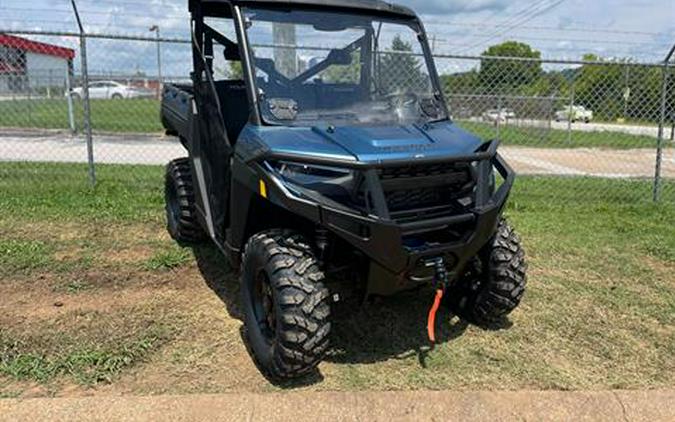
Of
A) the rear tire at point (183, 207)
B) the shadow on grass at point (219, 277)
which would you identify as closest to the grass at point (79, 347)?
the shadow on grass at point (219, 277)

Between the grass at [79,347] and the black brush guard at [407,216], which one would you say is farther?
the grass at [79,347]

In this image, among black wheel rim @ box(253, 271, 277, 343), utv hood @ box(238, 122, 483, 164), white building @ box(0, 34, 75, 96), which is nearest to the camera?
utv hood @ box(238, 122, 483, 164)

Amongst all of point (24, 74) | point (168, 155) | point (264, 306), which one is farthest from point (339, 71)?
point (24, 74)

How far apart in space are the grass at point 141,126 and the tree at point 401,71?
1232 cm

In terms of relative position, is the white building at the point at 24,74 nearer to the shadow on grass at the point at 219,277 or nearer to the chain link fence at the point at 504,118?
the chain link fence at the point at 504,118

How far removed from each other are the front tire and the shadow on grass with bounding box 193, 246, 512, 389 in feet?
0.53

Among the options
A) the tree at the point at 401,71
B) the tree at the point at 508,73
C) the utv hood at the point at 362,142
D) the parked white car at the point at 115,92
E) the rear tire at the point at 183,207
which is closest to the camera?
the utv hood at the point at 362,142

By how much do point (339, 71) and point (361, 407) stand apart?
230 cm

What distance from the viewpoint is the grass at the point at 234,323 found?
3.55 meters

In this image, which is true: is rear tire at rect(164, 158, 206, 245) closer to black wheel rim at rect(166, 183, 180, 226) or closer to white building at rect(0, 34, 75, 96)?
black wheel rim at rect(166, 183, 180, 226)

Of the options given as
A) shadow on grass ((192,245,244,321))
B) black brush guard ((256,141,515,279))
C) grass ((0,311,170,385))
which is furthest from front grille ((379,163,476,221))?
grass ((0,311,170,385))

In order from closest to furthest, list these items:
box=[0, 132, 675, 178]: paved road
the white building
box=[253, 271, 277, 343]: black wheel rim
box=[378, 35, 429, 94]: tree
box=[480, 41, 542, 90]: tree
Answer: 1. box=[253, 271, 277, 343]: black wheel rim
2. box=[378, 35, 429, 94]: tree
3. box=[0, 132, 675, 178]: paved road
4. box=[480, 41, 542, 90]: tree
5. the white building

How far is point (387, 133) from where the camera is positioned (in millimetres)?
3600

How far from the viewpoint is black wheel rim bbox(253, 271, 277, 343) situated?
143 inches
